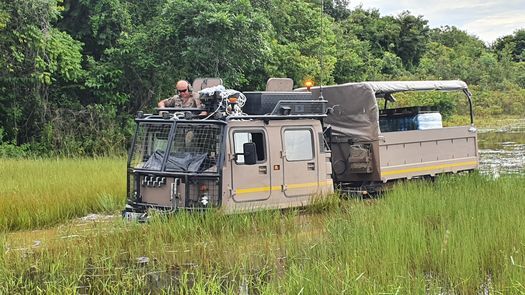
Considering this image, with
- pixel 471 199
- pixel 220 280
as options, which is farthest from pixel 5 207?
pixel 471 199

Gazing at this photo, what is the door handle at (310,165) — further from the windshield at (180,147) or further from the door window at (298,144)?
the windshield at (180,147)

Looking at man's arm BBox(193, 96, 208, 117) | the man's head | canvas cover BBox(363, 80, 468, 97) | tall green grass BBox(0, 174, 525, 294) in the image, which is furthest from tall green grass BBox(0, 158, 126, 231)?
canvas cover BBox(363, 80, 468, 97)

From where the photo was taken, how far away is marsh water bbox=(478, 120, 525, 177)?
17.2 meters

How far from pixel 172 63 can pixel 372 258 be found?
54.6 feet

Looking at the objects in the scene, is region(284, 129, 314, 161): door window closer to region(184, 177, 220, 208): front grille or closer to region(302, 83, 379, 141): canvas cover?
region(184, 177, 220, 208): front grille

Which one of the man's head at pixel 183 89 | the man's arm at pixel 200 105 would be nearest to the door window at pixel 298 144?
the man's arm at pixel 200 105

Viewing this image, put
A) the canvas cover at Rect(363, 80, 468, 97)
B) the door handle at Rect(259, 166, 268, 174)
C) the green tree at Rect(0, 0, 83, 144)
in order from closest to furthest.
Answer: the door handle at Rect(259, 166, 268, 174) → the canvas cover at Rect(363, 80, 468, 97) → the green tree at Rect(0, 0, 83, 144)

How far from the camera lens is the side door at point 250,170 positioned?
974cm

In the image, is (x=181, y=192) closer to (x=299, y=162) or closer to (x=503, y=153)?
(x=299, y=162)

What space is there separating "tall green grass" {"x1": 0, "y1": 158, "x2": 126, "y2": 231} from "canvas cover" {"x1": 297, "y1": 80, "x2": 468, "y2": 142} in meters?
4.40

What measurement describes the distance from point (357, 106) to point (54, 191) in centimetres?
594

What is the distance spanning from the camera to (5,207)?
1119cm

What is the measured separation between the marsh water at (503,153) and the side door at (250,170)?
5.96 metres

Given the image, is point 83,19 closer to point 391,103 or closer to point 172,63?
point 172,63
